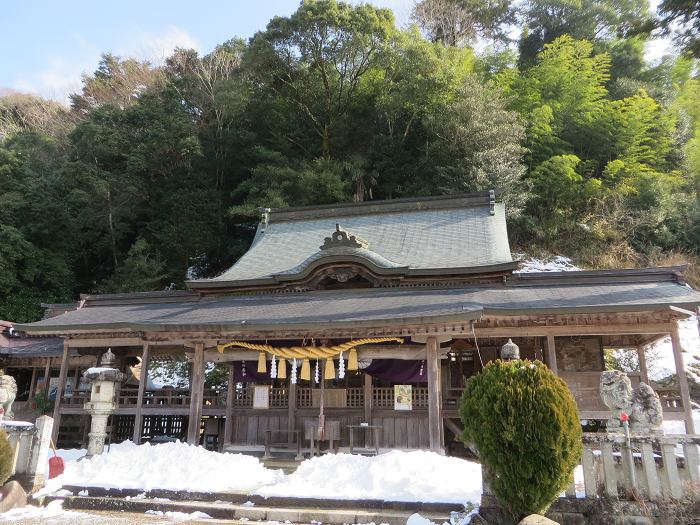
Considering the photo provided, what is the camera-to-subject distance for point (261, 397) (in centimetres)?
1277

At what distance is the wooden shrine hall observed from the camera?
434 inches

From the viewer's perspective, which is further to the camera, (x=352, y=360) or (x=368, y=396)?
(x=368, y=396)

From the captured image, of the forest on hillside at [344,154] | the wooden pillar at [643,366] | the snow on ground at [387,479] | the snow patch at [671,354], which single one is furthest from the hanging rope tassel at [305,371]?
the forest on hillside at [344,154]

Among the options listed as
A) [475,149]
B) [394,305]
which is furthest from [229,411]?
[475,149]

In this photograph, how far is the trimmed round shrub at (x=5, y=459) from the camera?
803 centimetres

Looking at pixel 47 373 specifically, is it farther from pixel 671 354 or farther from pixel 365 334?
pixel 671 354

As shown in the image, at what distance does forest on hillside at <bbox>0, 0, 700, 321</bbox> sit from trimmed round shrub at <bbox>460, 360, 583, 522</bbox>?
64.8 feet

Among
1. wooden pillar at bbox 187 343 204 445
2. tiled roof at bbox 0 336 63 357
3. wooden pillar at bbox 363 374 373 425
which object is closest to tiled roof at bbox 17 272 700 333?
wooden pillar at bbox 187 343 204 445

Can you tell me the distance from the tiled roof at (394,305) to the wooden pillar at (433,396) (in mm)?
914

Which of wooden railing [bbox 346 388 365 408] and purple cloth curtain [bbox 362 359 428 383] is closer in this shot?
purple cloth curtain [bbox 362 359 428 383]

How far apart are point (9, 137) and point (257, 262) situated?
2422cm

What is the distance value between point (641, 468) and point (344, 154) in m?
26.3

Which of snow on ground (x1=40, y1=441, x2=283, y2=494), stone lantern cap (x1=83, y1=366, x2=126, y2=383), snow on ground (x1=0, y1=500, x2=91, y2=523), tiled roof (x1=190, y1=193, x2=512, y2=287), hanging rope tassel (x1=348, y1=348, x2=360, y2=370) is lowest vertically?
snow on ground (x1=0, y1=500, x2=91, y2=523)

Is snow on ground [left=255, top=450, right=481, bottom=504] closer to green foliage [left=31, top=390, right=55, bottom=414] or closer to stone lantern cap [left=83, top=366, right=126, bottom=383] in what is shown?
stone lantern cap [left=83, top=366, right=126, bottom=383]
